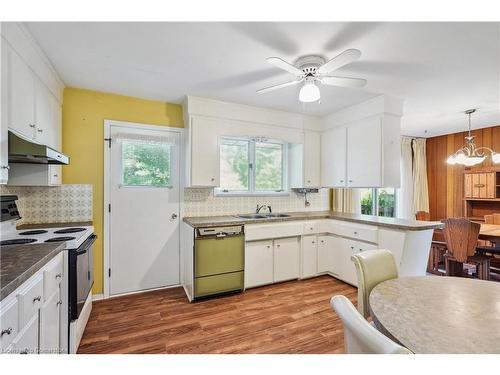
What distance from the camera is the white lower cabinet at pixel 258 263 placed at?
3023 millimetres

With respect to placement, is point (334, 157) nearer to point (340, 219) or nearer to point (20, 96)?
point (340, 219)

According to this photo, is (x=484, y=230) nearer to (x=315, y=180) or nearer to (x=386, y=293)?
(x=315, y=180)

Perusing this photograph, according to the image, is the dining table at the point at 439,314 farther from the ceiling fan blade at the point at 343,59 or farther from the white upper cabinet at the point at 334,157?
the white upper cabinet at the point at 334,157

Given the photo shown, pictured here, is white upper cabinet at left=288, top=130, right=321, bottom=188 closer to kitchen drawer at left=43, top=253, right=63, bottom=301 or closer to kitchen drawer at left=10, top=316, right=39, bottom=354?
kitchen drawer at left=43, top=253, right=63, bottom=301

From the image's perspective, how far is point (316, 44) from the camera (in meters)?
1.86

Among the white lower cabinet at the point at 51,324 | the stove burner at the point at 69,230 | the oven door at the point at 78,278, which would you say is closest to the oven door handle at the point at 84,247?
the oven door at the point at 78,278

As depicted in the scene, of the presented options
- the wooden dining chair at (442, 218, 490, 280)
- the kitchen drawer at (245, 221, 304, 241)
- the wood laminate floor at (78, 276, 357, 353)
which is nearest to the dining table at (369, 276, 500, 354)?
the wood laminate floor at (78, 276, 357, 353)

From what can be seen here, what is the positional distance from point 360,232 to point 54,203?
11.5 feet

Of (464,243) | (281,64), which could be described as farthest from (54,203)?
(464,243)

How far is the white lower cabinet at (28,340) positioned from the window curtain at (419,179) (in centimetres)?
615

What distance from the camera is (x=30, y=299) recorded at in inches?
47.0

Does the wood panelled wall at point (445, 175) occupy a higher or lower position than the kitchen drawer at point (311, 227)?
higher

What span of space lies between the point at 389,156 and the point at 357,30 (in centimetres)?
182
